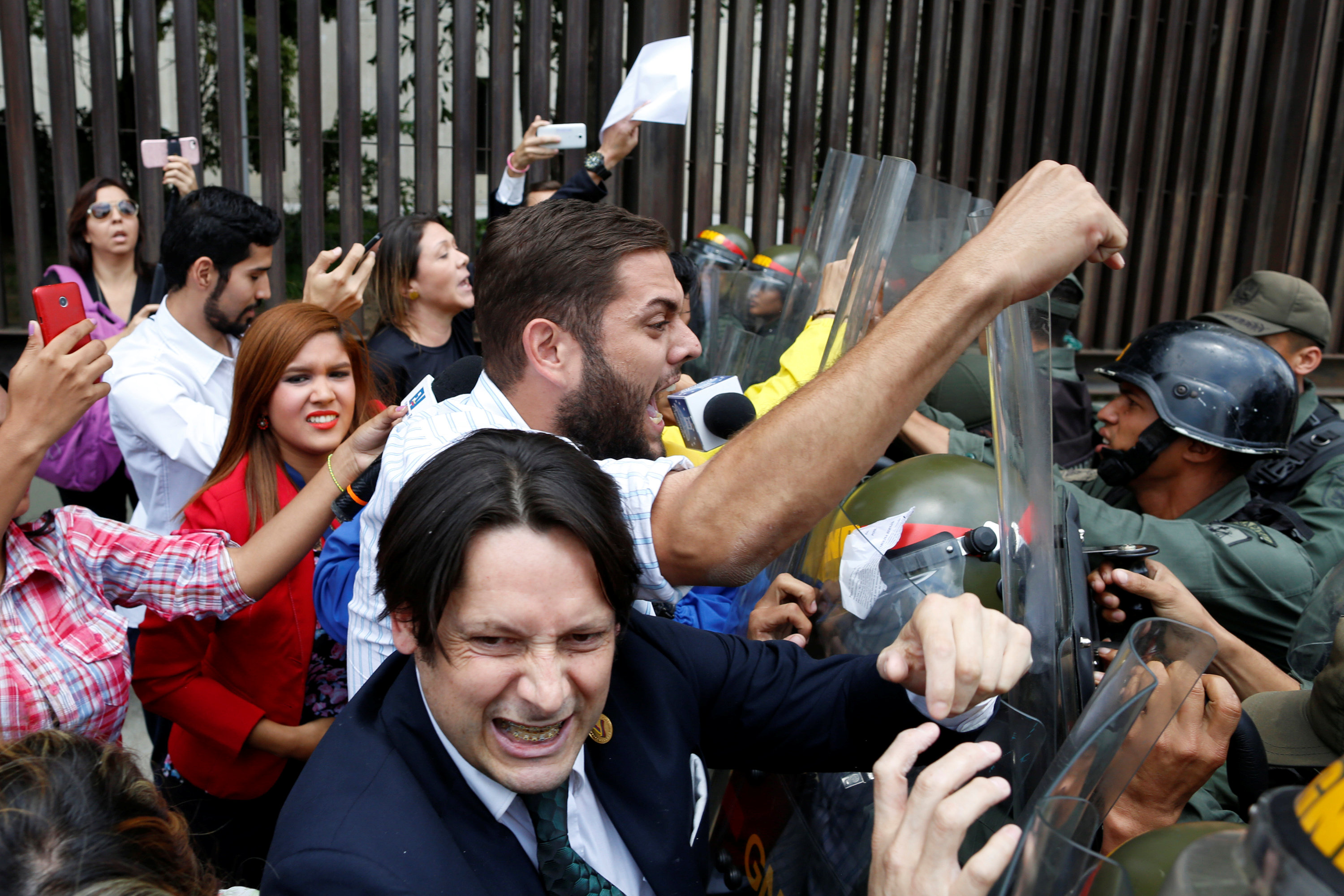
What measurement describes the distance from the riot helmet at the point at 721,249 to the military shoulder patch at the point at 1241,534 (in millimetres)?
2473

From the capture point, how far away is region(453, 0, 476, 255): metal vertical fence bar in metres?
5.04

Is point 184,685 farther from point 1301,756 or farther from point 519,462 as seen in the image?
point 1301,756

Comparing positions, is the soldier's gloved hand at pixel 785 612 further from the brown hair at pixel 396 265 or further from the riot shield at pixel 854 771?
the brown hair at pixel 396 265

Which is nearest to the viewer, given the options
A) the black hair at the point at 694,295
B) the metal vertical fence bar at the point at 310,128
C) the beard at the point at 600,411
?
the beard at the point at 600,411

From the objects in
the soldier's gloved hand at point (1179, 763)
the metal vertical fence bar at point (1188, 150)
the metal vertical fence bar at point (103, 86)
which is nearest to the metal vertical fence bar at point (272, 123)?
the metal vertical fence bar at point (103, 86)

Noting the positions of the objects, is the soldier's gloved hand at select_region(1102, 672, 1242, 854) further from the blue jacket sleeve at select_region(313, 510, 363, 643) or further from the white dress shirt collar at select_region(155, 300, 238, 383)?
the white dress shirt collar at select_region(155, 300, 238, 383)

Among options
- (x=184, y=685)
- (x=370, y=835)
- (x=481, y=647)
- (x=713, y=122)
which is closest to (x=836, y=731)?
(x=481, y=647)

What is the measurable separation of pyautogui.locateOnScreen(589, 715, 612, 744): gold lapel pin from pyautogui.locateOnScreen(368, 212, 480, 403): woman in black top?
7.85ft

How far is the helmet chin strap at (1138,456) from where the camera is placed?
2.58m

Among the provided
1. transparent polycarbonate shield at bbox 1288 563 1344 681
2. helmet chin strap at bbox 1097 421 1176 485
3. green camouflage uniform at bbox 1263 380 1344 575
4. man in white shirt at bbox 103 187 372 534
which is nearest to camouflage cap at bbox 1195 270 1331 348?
green camouflage uniform at bbox 1263 380 1344 575

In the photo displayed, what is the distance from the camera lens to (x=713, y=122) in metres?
5.54

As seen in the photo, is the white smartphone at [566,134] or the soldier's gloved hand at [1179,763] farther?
the white smartphone at [566,134]

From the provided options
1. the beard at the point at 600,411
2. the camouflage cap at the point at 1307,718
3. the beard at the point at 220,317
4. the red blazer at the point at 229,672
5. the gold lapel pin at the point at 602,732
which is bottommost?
the red blazer at the point at 229,672

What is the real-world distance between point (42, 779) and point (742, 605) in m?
1.43
